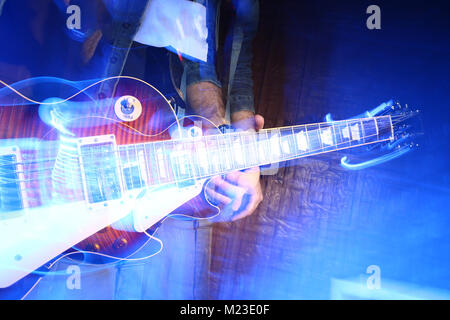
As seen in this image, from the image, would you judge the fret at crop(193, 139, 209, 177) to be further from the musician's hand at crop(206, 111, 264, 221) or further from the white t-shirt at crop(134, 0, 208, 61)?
the white t-shirt at crop(134, 0, 208, 61)

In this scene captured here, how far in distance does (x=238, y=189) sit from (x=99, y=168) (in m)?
0.34

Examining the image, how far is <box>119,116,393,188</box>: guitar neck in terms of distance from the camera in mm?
550

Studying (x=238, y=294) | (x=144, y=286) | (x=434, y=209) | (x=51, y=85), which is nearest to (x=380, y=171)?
(x=434, y=209)

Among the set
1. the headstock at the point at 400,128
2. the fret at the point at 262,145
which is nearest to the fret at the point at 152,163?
the fret at the point at 262,145

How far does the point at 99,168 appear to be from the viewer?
1.74 ft

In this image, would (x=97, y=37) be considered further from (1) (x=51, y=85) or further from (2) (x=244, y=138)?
(2) (x=244, y=138)

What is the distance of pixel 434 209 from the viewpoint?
0.78m

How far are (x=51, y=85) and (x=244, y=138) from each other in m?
0.44

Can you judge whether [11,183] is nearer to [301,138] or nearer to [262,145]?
[262,145]
